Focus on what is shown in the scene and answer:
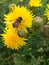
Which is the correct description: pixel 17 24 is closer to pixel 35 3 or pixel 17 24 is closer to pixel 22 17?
pixel 22 17

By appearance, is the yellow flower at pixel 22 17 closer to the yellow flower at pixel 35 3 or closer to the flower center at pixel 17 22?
the flower center at pixel 17 22

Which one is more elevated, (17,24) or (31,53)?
(17,24)

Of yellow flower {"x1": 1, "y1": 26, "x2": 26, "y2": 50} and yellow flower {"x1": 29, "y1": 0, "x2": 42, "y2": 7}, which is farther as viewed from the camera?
yellow flower {"x1": 29, "y1": 0, "x2": 42, "y2": 7}

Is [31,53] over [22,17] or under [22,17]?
under

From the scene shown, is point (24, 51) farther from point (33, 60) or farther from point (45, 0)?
point (45, 0)

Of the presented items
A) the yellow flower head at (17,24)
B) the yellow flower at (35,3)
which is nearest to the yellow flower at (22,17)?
the yellow flower head at (17,24)

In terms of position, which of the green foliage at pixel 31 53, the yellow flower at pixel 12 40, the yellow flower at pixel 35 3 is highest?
the yellow flower at pixel 35 3

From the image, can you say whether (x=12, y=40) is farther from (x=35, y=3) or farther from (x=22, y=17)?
(x=35, y=3)

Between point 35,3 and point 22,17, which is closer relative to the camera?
point 22,17

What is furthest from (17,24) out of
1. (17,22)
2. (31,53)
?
(31,53)

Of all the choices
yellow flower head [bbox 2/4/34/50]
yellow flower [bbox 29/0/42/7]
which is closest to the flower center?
yellow flower head [bbox 2/4/34/50]

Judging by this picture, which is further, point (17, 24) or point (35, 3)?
point (35, 3)

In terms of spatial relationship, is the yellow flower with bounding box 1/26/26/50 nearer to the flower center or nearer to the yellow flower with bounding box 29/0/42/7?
the flower center
